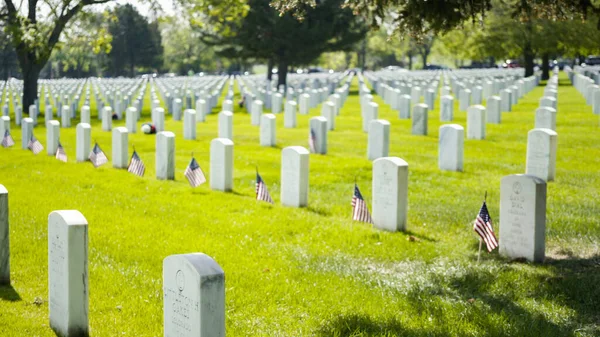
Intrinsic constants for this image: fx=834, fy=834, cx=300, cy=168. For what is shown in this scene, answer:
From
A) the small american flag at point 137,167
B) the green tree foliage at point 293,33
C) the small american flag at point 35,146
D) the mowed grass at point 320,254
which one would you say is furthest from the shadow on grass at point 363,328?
the green tree foliage at point 293,33

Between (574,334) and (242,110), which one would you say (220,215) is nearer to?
(574,334)

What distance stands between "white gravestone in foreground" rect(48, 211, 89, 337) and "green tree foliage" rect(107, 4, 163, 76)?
242 ft

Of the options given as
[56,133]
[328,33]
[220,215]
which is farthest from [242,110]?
[220,215]

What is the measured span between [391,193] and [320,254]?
167 cm

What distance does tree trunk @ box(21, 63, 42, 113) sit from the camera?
33.7 m

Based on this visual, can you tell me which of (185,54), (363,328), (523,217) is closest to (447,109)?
(523,217)

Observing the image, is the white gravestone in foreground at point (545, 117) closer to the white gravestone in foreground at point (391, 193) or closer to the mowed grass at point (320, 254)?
the mowed grass at point (320, 254)

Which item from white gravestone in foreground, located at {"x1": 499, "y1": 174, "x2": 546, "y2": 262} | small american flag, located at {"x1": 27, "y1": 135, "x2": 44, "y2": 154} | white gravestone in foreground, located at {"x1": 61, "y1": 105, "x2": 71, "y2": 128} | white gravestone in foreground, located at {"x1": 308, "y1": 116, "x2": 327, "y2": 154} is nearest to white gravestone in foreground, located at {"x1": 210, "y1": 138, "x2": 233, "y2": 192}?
white gravestone in foreground, located at {"x1": 308, "y1": 116, "x2": 327, "y2": 154}

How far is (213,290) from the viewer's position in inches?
198

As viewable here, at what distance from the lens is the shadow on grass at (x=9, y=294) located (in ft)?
24.2

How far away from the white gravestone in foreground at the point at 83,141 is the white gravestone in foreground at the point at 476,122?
8.75 metres

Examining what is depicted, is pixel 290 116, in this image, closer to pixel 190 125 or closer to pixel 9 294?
pixel 190 125

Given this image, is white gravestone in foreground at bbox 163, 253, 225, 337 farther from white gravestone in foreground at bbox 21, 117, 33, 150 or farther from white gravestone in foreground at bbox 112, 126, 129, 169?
white gravestone in foreground at bbox 21, 117, 33, 150

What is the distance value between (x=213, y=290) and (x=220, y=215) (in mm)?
6028
